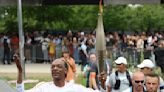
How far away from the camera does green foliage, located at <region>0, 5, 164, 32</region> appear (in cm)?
4362

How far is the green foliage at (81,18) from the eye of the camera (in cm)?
4362

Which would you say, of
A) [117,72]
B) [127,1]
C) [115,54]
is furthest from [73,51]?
[117,72]

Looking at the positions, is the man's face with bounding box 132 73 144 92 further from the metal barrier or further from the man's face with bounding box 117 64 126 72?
the metal barrier

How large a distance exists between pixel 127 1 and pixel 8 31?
2565cm

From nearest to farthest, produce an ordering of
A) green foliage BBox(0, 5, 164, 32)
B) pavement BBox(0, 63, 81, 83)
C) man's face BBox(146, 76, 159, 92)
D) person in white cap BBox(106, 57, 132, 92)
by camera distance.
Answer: man's face BBox(146, 76, 159, 92), person in white cap BBox(106, 57, 132, 92), pavement BBox(0, 63, 81, 83), green foliage BBox(0, 5, 164, 32)

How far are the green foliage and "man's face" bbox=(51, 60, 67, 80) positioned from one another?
109 ft

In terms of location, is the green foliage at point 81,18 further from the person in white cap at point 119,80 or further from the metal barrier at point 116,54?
the person in white cap at point 119,80

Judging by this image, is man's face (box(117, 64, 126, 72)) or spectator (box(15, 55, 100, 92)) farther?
man's face (box(117, 64, 126, 72))

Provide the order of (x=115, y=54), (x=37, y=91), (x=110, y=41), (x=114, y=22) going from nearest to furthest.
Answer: (x=37, y=91) → (x=115, y=54) → (x=110, y=41) → (x=114, y=22)

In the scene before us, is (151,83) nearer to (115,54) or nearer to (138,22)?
(115,54)

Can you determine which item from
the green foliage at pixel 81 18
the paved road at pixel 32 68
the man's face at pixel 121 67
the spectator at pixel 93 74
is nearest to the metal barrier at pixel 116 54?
the paved road at pixel 32 68

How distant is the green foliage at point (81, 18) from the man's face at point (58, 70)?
33.3 m

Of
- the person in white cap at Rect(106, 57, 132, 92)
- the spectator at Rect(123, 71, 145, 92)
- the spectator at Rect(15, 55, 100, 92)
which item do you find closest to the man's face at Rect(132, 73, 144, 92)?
the spectator at Rect(123, 71, 145, 92)

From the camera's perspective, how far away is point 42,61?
114 ft
